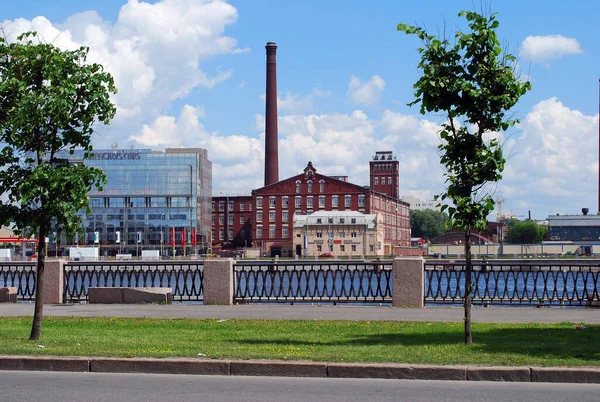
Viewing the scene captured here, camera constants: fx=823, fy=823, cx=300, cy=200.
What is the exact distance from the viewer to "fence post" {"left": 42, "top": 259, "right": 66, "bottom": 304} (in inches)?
1017

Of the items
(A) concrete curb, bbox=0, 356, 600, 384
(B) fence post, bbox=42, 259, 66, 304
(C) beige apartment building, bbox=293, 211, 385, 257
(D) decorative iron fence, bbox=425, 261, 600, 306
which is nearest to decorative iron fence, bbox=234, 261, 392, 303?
(D) decorative iron fence, bbox=425, 261, 600, 306

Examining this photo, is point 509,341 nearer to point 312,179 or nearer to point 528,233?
point 312,179

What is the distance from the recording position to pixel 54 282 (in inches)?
1024

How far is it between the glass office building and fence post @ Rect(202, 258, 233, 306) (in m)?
125

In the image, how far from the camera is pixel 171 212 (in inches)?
5861

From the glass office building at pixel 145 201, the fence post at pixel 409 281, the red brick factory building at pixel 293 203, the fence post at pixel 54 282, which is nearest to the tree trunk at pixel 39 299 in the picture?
the fence post at pixel 54 282

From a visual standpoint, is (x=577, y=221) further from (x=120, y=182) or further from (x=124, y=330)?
(x=124, y=330)

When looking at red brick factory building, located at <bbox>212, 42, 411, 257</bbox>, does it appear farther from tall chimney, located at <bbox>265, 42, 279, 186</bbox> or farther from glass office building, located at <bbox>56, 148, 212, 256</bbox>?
glass office building, located at <bbox>56, 148, 212, 256</bbox>

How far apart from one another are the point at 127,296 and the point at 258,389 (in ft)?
47.9

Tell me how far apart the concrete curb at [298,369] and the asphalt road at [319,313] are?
7375 mm

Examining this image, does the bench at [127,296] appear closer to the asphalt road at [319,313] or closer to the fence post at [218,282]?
the asphalt road at [319,313]

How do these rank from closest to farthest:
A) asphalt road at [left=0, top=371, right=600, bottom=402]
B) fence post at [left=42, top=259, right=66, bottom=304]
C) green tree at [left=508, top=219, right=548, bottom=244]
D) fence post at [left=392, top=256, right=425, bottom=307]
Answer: asphalt road at [left=0, top=371, right=600, bottom=402] → fence post at [left=392, top=256, right=425, bottom=307] → fence post at [left=42, top=259, right=66, bottom=304] → green tree at [left=508, top=219, right=548, bottom=244]

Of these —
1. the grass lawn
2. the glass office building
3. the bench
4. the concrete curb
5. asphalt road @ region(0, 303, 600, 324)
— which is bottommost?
the concrete curb

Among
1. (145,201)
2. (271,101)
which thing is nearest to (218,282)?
(271,101)
